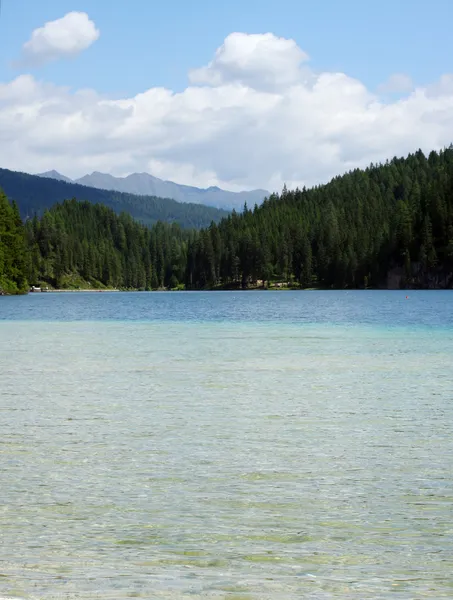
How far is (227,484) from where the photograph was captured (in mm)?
13039

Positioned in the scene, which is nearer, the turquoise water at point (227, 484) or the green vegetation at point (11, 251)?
the turquoise water at point (227, 484)

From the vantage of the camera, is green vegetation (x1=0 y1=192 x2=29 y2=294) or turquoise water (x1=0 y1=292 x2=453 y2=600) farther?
green vegetation (x1=0 y1=192 x2=29 y2=294)

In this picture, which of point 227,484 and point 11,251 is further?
point 11,251

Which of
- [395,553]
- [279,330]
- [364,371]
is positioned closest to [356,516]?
[395,553]

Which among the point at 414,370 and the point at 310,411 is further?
the point at 414,370

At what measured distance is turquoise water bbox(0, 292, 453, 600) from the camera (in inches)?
350

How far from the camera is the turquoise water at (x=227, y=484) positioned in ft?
29.1

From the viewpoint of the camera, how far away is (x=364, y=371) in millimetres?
29984

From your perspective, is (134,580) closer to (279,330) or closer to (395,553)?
(395,553)

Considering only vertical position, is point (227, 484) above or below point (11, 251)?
below

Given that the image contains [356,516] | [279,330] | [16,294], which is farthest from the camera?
[16,294]

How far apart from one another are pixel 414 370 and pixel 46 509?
20803 millimetres

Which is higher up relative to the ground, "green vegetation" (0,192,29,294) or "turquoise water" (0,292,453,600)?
"green vegetation" (0,192,29,294)

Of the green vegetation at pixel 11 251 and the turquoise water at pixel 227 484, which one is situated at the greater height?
the green vegetation at pixel 11 251
